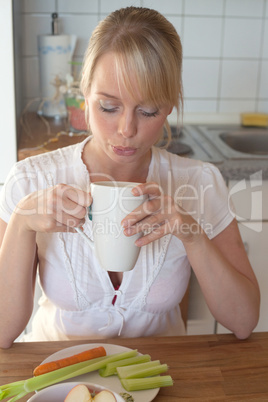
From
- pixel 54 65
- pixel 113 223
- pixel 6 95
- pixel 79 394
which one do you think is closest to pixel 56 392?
pixel 79 394

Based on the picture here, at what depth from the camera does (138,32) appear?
1.05 m

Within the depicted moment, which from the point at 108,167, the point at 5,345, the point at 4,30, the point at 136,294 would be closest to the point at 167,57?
the point at 108,167

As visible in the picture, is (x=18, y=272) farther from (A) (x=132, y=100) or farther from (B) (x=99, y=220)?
(A) (x=132, y=100)

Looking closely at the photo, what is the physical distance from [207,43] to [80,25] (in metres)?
0.58

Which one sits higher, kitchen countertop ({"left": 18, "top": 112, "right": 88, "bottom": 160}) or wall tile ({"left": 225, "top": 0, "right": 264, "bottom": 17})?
wall tile ({"left": 225, "top": 0, "right": 264, "bottom": 17})

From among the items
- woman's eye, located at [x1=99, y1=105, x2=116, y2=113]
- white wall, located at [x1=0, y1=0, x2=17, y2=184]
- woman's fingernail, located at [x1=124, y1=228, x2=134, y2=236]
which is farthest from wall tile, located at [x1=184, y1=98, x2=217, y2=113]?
woman's fingernail, located at [x1=124, y1=228, x2=134, y2=236]

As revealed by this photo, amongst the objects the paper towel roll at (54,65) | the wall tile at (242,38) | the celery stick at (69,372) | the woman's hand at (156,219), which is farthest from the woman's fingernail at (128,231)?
the wall tile at (242,38)

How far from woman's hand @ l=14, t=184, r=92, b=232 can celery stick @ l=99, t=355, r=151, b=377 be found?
0.24 meters

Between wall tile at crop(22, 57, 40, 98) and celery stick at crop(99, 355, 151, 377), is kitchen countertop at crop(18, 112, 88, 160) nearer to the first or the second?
wall tile at crop(22, 57, 40, 98)

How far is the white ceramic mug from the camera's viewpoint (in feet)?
2.66

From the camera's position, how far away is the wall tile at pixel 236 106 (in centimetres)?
245

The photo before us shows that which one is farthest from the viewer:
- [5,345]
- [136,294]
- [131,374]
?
[136,294]

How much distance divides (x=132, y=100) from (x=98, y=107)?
0.07 metres

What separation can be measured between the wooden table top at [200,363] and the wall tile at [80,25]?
1672 mm
